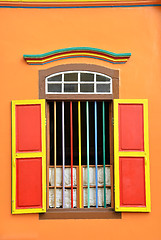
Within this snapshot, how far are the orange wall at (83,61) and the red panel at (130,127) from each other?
0.55 feet

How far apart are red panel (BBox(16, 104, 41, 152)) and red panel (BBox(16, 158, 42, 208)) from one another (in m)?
0.21

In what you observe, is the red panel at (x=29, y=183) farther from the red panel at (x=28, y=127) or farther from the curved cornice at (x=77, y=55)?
the curved cornice at (x=77, y=55)

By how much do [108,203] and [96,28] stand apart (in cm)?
268

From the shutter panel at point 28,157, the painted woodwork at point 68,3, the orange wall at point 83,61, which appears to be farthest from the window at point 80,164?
the painted woodwork at point 68,3

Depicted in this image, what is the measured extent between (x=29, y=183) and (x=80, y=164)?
2.64 feet

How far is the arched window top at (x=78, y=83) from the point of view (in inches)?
203

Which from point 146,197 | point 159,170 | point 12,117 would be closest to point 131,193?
point 146,197

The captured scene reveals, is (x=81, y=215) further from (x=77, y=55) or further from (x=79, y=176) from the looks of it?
(x=77, y=55)

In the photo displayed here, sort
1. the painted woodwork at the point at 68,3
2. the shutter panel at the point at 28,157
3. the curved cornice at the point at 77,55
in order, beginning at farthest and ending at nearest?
the painted woodwork at the point at 68,3 → the curved cornice at the point at 77,55 → the shutter panel at the point at 28,157

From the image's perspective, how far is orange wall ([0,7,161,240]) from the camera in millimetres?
5008

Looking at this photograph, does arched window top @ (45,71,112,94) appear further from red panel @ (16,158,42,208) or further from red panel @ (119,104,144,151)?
red panel @ (16,158,42,208)

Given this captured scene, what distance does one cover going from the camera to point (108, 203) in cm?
519

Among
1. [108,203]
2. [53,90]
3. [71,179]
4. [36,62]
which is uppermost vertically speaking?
[36,62]

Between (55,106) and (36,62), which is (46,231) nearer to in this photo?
(55,106)
